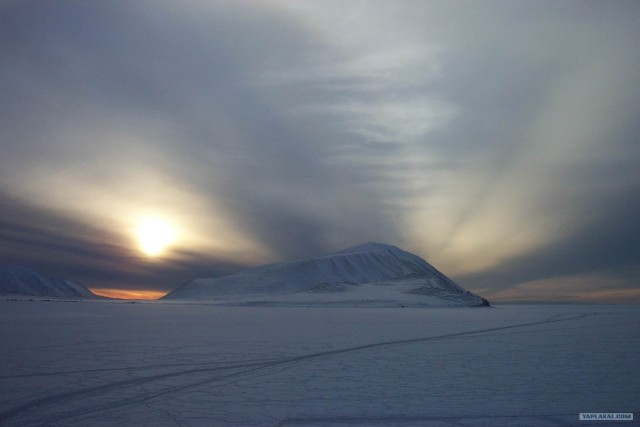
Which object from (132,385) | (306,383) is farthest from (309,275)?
(132,385)

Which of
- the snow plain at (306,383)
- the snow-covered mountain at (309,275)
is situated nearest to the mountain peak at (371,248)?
the snow-covered mountain at (309,275)

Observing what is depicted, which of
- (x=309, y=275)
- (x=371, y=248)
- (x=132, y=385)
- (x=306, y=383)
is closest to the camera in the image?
(x=132, y=385)

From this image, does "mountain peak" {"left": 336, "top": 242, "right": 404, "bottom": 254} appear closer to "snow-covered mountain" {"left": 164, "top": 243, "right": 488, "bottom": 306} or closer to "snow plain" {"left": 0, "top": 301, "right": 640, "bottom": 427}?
"snow-covered mountain" {"left": 164, "top": 243, "right": 488, "bottom": 306}

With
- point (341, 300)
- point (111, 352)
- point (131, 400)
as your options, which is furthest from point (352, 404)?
point (341, 300)

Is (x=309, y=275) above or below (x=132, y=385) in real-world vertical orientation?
above

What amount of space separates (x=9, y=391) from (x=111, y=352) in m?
3.97

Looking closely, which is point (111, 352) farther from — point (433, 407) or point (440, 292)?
point (440, 292)

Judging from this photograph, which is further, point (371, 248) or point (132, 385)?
point (371, 248)

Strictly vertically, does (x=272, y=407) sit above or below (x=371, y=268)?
below

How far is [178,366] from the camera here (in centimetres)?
898

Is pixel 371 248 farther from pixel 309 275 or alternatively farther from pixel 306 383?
pixel 306 383

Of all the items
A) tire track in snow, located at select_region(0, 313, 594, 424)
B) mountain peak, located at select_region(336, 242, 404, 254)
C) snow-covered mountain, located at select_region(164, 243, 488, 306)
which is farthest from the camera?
mountain peak, located at select_region(336, 242, 404, 254)

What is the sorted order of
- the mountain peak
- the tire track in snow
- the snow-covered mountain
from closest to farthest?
the tire track in snow < the snow-covered mountain < the mountain peak

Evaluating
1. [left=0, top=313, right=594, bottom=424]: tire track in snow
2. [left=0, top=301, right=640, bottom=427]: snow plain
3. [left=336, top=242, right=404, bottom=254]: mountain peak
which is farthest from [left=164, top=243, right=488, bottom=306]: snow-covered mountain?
[left=0, top=313, right=594, bottom=424]: tire track in snow
